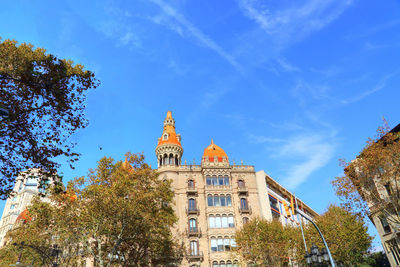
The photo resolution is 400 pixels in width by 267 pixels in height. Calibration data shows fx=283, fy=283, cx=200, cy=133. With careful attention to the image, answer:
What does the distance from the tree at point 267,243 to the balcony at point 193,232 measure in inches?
312

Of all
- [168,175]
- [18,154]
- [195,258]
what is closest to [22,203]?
[168,175]

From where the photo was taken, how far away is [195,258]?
43000 mm

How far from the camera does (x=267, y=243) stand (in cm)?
3606

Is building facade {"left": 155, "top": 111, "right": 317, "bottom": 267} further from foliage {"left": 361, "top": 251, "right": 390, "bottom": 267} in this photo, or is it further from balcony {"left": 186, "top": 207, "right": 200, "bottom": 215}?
foliage {"left": 361, "top": 251, "right": 390, "bottom": 267}

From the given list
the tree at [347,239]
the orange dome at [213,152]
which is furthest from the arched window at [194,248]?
the tree at [347,239]

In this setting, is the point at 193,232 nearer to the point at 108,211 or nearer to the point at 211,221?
the point at 211,221

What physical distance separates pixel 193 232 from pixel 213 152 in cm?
1625

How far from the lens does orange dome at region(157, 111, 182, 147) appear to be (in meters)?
54.9

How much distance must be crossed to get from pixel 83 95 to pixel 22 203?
285 ft

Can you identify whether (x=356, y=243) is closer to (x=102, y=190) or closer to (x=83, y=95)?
(x=102, y=190)

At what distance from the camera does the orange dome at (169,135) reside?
54875mm

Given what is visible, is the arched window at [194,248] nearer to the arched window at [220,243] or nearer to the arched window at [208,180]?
the arched window at [220,243]

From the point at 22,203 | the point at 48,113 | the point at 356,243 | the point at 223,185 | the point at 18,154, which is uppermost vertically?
the point at 22,203

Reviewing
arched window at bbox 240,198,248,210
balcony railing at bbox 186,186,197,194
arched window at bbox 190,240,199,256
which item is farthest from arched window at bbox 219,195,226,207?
arched window at bbox 190,240,199,256
